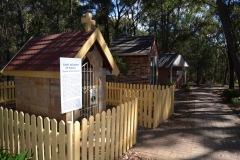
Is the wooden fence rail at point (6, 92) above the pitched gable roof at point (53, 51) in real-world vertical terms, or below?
below

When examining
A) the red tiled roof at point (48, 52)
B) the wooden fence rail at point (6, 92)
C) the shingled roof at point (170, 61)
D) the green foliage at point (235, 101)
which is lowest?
the green foliage at point (235, 101)

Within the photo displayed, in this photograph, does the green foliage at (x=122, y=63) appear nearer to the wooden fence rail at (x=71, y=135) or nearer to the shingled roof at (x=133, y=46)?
the shingled roof at (x=133, y=46)

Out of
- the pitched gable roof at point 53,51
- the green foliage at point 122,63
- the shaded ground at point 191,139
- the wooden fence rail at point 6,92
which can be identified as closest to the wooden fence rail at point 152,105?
the shaded ground at point 191,139

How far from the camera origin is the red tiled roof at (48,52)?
22.5 ft

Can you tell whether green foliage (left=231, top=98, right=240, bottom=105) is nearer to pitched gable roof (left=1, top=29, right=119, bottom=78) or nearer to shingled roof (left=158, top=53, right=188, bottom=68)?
pitched gable roof (left=1, top=29, right=119, bottom=78)

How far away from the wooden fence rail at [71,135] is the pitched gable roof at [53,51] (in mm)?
1940

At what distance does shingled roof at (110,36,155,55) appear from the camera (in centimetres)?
1530

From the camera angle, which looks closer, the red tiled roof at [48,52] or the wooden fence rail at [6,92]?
the red tiled roof at [48,52]

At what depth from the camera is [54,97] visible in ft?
23.2

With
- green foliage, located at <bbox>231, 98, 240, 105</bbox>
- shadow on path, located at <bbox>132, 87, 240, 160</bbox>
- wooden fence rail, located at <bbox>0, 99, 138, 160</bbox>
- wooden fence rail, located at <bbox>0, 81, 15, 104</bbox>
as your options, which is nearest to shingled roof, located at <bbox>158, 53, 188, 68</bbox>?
green foliage, located at <bbox>231, 98, 240, 105</bbox>

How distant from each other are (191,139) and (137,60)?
29.3ft

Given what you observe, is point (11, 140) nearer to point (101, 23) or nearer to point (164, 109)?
point (164, 109)

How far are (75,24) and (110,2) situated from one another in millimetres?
4760

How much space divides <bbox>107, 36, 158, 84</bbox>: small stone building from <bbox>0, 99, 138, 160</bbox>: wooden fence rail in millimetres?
8852
